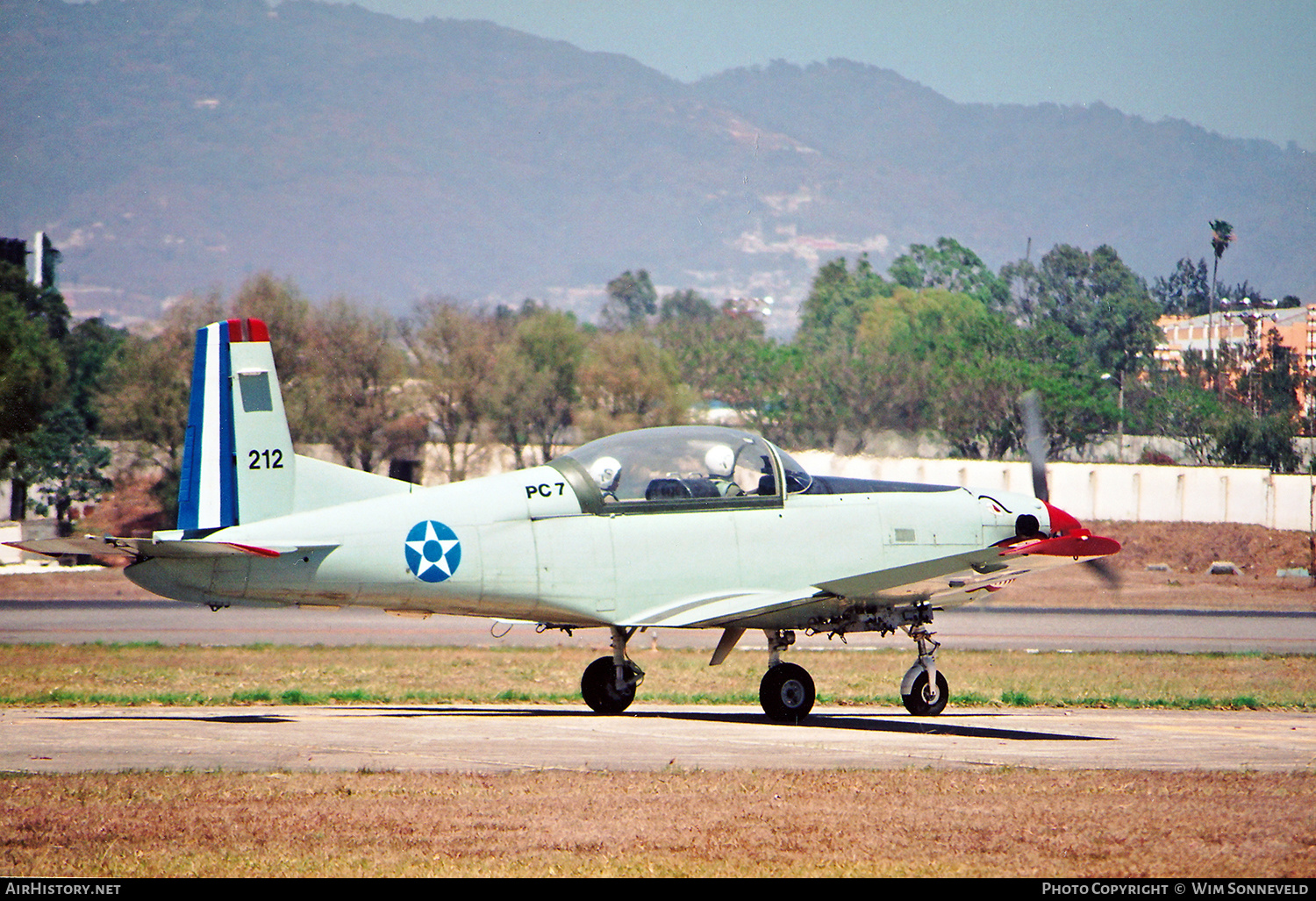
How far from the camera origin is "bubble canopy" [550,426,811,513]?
13.8 meters

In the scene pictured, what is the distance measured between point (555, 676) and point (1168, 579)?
3604 cm

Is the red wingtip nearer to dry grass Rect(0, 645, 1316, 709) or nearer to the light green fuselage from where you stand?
the light green fuselage

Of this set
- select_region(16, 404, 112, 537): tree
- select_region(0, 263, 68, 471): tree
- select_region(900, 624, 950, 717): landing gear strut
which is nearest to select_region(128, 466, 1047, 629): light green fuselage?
select_region(900, 624, 950, 717): landing gear strut

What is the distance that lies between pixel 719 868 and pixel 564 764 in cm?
364

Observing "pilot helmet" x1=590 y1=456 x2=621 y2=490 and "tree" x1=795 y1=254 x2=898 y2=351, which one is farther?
"tree" x1=795 y1=254 x2=898 y2=351

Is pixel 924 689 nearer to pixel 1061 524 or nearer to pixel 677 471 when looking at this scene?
pixel 1061 524

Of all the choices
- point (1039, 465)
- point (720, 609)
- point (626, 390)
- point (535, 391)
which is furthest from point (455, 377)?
point (720, 609)

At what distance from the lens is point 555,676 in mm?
21375

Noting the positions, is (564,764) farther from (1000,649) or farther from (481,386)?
(481,386)

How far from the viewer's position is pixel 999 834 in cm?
827

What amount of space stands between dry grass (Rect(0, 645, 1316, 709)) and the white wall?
1208 inches

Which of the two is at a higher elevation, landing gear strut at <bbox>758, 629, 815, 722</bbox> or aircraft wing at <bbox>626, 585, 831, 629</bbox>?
aircraft wing at <bbox>626, 585, 831, 629</bbox>

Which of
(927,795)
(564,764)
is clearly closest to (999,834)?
(927,795)

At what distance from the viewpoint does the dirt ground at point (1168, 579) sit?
141ft
